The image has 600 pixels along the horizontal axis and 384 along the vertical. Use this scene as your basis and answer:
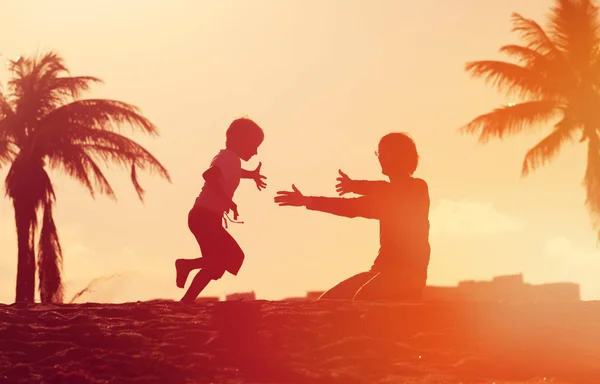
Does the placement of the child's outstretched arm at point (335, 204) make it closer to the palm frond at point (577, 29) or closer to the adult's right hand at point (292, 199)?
the adult's right hand at point (292, 199)

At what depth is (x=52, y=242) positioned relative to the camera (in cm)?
2069

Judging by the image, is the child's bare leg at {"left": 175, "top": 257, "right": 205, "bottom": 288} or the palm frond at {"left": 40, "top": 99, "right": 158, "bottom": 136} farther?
the palm frond at {"left": 40, "top": 99, "right": 158, "bottom": 136}

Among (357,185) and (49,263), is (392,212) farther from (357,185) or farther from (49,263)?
(49,263)

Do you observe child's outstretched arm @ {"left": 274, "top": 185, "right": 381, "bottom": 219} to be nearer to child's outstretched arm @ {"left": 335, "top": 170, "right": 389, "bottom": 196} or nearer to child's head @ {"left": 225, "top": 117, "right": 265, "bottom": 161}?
child's outstretched arm @ {"left": 335, "top": 170, "right": 389, "bottom": 196}

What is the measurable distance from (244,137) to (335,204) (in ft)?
6.83

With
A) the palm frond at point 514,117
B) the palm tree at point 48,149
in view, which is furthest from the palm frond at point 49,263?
the palm frond at point 514,117

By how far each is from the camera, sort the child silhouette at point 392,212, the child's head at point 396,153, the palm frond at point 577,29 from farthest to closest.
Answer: the palm frond at point 577,29, the child's head at point 396,153, the child silhouette at point 392,212

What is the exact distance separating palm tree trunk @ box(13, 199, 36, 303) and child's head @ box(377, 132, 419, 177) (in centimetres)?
1537

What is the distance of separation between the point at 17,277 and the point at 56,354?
16.5m

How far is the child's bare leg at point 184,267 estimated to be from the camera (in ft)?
26.9

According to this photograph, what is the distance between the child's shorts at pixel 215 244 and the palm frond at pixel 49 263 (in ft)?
42.4

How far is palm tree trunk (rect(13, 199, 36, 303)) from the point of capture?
66.5ft

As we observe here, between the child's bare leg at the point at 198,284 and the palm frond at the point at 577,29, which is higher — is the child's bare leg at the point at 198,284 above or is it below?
below

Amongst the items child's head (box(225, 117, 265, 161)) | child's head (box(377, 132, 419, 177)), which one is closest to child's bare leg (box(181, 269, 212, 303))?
child's head (box(225, 117, 265, 161))
